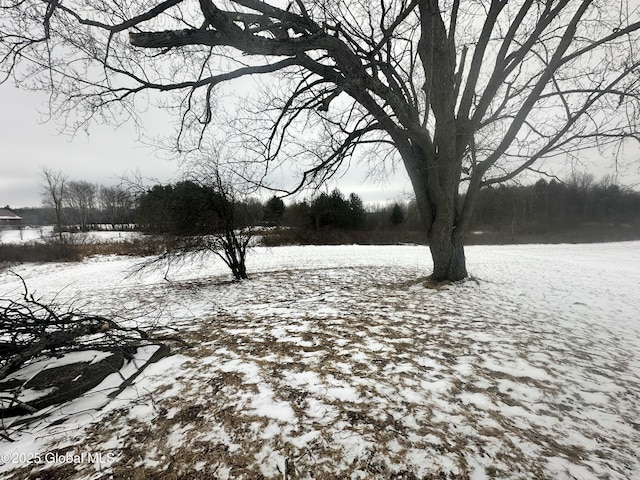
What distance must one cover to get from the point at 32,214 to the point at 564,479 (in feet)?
383

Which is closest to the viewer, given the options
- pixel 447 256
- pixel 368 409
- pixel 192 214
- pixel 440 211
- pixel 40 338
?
pixel 368 409

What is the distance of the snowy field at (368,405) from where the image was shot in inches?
69.5

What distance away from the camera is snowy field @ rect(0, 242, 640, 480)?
69.5 inches

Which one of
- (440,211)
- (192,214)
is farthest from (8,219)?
(440,211)

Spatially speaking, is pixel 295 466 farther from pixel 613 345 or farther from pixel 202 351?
pixel 613 345

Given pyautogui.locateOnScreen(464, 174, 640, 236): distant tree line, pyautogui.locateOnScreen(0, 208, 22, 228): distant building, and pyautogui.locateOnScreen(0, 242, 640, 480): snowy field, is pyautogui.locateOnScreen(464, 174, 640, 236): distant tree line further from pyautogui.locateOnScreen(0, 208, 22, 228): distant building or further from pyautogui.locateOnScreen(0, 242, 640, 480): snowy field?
→ pyautogui.locateOnScreen(0, 208, 22, 228): distant building

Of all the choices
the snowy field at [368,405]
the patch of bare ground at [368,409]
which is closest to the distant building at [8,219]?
the snowy field at [368,405]

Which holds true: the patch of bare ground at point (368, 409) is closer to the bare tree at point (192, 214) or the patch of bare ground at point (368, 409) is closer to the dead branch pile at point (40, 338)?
the dead branch pile at point (40, 338)

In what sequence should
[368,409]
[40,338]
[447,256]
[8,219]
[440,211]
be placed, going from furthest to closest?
1. [8,219]
2. [447,256]
3. [440,211]
4. [40,338]
5. [368,409]

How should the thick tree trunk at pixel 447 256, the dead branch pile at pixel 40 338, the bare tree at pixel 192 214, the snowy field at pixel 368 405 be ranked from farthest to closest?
1. the bare tree at pixel 192 214
2. the thick tree trunk at pixel 447 256
3. the dead branch pile at pixel 40 338
4. the snowy field at pixel 368 405

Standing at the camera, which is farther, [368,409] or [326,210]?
[326,210]

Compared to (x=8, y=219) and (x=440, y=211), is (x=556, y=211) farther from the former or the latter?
(x=8, y=219)

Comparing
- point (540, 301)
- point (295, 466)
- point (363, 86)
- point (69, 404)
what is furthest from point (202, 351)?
point (540, 301)

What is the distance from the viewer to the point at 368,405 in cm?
232
